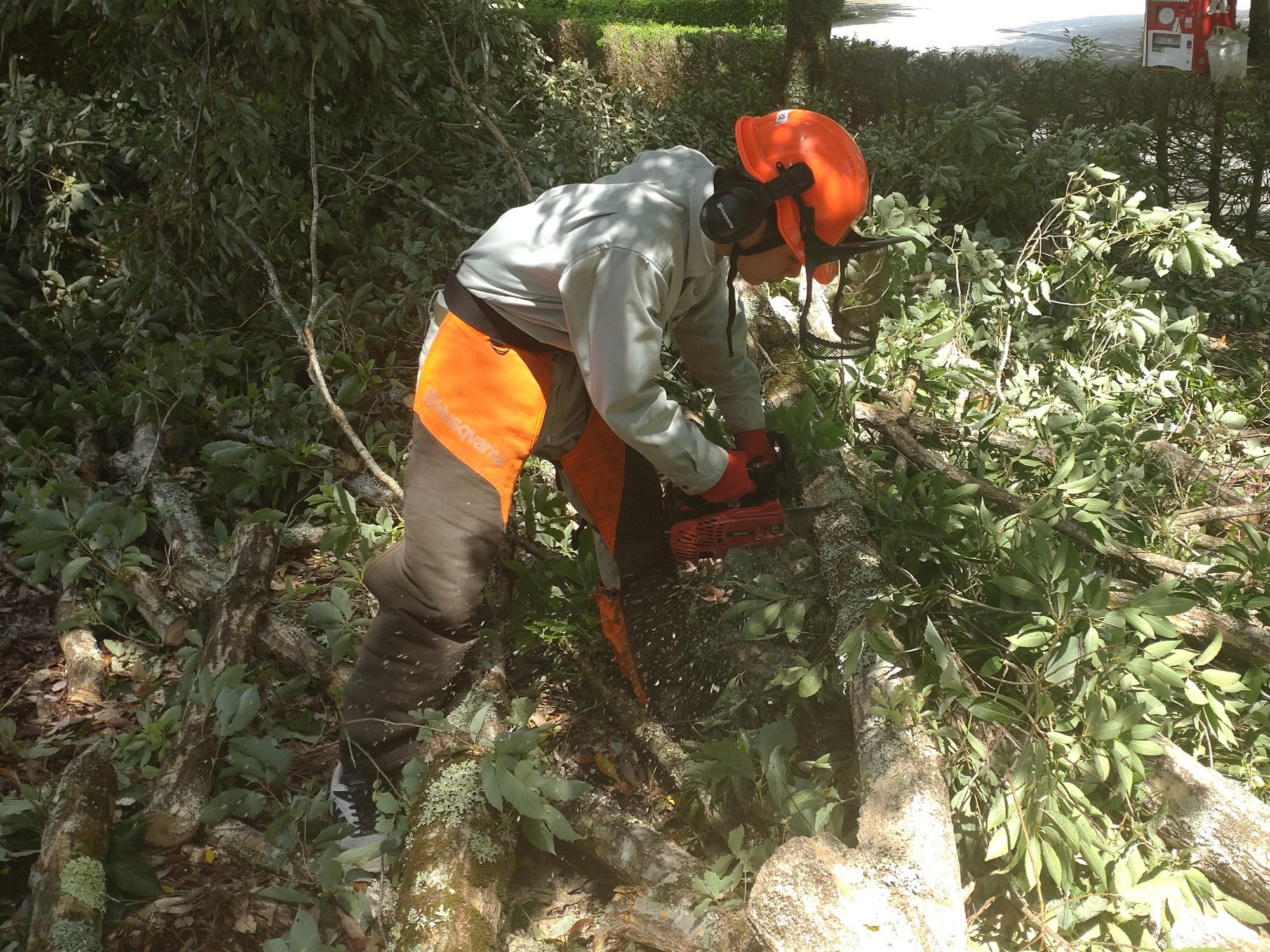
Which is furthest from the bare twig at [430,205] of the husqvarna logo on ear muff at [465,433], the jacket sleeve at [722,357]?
the husqvarna logo on ear muff at [465,433]

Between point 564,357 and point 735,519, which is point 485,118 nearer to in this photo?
point 564,357

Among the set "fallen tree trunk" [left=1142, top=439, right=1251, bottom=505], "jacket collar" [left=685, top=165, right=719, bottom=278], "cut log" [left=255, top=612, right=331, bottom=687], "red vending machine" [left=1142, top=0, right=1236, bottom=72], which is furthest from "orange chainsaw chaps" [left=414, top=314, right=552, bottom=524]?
"red vending machine" [left=1142, top=0, right=1236, bottom=72]

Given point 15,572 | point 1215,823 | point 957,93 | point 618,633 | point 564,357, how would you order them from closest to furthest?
point 1215,823 → point 564,357 → point 618,633 → point 15,572 → point 957,93

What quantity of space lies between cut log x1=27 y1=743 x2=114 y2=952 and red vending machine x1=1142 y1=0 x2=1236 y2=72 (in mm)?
6496

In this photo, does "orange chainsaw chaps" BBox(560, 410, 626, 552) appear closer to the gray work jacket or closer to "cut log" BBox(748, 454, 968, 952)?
the gray work jacket

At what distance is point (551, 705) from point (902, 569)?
4.16ft

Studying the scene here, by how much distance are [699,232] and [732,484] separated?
73 centimetres

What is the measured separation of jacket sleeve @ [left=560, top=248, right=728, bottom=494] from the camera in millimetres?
2256

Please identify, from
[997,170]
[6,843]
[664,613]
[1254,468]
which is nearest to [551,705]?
[664,613]

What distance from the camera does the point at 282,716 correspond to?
3086 mm

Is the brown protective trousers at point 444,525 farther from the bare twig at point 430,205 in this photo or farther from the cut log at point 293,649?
the bare twig at point 430,205

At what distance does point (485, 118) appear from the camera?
5.10 metres

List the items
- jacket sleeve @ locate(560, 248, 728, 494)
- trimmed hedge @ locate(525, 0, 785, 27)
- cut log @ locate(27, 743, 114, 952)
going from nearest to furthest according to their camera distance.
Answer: cut log @ locate(27, 743, 114, 952) → jacket sleeve @ locate(560, 248, 728, 494) → trimmed hedge @ locate(525, 0, 785, 27)

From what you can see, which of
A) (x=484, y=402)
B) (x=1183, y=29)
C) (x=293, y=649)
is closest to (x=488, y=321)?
(x=484, y=402)
